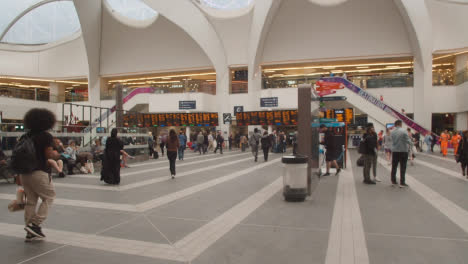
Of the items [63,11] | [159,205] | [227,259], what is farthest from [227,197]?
[63,11]

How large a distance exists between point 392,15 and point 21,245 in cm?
3166

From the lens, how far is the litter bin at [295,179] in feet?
22.0

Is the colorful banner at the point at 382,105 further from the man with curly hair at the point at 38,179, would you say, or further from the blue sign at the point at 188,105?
the man with curly hair at the point at 38,179

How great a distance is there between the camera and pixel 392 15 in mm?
28219

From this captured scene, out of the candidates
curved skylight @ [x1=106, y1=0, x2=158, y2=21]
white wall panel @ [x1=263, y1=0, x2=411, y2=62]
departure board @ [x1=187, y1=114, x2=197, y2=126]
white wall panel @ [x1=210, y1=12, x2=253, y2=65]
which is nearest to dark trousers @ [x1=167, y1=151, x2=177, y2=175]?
departure board @ [x1=187, y1=114, x2=197, y2=126]

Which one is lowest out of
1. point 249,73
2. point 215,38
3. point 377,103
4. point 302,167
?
point 302,167

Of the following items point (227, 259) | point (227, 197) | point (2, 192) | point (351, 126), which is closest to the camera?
point (227, 259)

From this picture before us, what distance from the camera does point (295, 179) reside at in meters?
6.78

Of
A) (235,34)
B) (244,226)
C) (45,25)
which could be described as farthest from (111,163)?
(45,25)

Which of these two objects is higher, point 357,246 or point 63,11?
point 63,11

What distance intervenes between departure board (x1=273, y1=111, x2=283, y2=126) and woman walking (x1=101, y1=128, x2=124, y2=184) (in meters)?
19.8

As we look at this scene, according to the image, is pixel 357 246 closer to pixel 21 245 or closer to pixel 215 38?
pixel 21 245

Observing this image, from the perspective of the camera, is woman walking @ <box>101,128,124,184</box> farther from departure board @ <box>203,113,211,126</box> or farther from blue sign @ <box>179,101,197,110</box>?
departure board @ <box>203,113,211,126</box>

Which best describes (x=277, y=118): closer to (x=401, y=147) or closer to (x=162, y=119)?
(x=162, y=119)
